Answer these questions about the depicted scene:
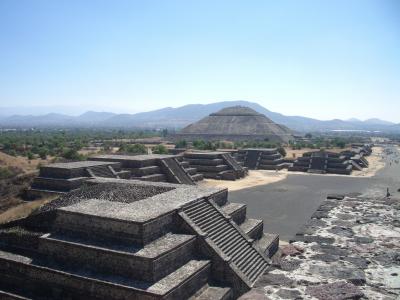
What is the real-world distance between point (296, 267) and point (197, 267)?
411 centimetres

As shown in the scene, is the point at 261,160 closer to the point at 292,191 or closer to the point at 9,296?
the point at 292,191

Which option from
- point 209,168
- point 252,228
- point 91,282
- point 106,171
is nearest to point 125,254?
point 91,282

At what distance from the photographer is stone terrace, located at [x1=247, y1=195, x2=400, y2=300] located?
1243 cm

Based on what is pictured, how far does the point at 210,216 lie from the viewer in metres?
15.7

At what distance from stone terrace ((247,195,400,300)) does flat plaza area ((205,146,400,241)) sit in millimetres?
2526

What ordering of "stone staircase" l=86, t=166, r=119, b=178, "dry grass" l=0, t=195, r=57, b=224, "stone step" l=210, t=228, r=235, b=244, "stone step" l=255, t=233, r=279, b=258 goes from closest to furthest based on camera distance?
"stone step" l=210, t=228, r=235, b=244, "stone step" l=255, t=233, r=279, b=258, "dry grass" l=0, t=195, r=57, b=224, "stone staircase" l=86, t=166, r=119, b=178

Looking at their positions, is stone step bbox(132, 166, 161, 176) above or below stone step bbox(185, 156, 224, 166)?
above

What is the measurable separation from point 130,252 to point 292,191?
26.3m

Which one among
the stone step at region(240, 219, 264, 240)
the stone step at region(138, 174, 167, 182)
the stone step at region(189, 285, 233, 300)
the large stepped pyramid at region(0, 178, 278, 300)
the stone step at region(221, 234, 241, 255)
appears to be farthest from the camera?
the stone step at region(138, 174, 167, 182)

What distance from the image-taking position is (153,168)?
30922 mm

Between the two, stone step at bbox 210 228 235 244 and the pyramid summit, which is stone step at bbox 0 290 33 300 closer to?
stone step at bbox 210 228 235 244

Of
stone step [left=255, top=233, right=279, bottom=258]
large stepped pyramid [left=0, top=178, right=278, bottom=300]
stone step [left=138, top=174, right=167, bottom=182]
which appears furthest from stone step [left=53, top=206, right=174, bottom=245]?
stone step [left=138, top=174, right=167, bottom=182]

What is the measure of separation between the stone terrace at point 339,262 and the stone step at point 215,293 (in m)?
0.72

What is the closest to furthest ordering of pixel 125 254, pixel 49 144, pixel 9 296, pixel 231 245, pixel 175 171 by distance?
1. pixel 125 254
2. pixel 9 296
3. pixel 231 245
4. pixel 175 171
5. pixel 49 144
